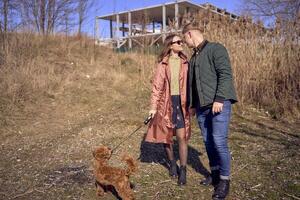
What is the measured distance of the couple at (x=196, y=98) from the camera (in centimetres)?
366

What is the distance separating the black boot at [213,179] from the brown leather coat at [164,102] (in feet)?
1.72

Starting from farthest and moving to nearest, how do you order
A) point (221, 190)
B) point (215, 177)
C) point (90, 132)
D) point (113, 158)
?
point (90, 132) → point (113, 158) → point (215, 177) → point (221, 190)

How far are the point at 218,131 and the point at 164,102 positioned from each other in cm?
86

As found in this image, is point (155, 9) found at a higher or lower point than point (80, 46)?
higher

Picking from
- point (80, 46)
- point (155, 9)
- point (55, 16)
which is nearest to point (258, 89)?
point (80, 46)

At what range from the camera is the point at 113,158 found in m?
5.61

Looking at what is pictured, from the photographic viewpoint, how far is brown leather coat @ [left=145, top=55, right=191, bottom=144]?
13.9 ft

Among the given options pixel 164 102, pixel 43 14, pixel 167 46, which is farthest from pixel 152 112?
pixel 43 14

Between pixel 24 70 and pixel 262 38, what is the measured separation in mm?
6068

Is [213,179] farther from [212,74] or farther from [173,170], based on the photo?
[212,74]

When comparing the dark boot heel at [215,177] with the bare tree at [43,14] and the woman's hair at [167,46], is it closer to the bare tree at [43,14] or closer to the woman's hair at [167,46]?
the woman's hair at [167,46]

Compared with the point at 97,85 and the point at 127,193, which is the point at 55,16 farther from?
the point at 127,193

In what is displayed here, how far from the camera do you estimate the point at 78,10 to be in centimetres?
1616

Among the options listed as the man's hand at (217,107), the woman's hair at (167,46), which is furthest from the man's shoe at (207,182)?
the woman's hair at (167,46)
